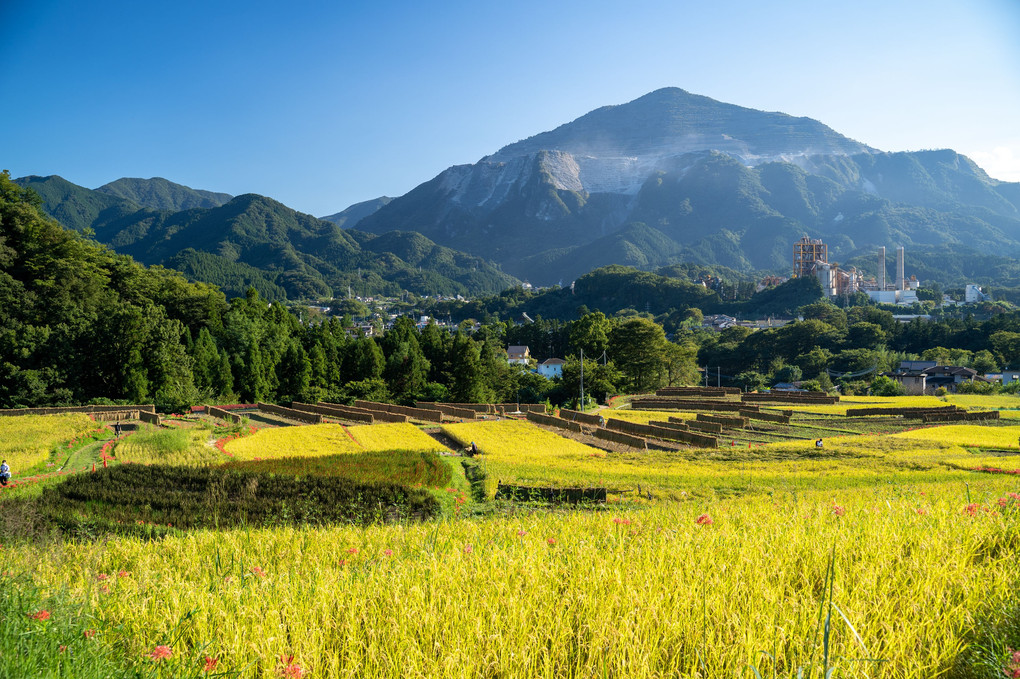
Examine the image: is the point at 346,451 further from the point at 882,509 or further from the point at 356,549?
the point at 882,509

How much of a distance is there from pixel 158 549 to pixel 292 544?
145cm

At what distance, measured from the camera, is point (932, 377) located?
61.3 meters

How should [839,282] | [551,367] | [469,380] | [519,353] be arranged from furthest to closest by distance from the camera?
1. [839,282]
2. [519,353]
3. [551,367]
4. [469,380]

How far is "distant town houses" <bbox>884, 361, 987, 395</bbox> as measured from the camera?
55812mm

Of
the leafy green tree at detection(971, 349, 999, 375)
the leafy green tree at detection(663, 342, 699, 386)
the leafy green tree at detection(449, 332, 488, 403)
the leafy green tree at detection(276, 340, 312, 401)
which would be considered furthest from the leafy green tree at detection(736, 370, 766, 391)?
the leafy green tree at detection(276, 340, 312, 401)

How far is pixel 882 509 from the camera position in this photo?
4953 millimetres

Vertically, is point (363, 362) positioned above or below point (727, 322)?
below

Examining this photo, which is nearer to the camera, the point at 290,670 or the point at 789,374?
the point at 290,670

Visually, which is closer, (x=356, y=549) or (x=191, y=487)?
(x=356, y=549)

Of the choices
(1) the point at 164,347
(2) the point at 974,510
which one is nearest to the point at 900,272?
(1) the point at 164,347

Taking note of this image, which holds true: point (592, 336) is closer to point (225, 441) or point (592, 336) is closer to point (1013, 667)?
point (225, 441)

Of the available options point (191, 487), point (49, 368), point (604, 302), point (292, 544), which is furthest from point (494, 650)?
point (604, 302)

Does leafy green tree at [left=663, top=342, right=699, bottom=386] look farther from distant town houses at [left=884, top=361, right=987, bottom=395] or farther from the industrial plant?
the industrial plant

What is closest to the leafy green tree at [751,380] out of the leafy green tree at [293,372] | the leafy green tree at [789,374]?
the leafy green tree at [789,374]
